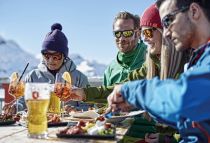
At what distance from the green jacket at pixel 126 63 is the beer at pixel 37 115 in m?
3.21

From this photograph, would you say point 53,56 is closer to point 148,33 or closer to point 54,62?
point 54,62

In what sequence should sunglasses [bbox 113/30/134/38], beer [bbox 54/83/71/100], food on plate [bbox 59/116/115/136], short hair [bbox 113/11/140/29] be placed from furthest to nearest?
1. short hair [bbox 113/11/140/29]
2. sunglasses [bbox 113/30/134/38]
3. beer [bbox 54/83/71/100]
4. food on plate [bbox 59/116/115/136]

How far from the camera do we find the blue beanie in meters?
5.60

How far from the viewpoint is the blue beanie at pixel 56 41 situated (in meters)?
5.60

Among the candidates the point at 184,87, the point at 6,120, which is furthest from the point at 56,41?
the point at 184,87

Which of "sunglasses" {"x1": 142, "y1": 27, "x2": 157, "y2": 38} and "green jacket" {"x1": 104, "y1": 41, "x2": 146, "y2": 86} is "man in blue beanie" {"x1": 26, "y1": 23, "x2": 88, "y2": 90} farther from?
"sunglasses" {"x1": 142, "y1": 27, "x2": 157, "y2": 38}

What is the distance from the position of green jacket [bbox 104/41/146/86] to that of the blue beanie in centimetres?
85

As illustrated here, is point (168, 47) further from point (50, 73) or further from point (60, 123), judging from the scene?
point (50, 73)

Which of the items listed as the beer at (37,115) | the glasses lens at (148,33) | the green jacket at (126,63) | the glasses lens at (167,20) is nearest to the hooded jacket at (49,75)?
the green jacket at (126,63)

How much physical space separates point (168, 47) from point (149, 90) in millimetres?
1877

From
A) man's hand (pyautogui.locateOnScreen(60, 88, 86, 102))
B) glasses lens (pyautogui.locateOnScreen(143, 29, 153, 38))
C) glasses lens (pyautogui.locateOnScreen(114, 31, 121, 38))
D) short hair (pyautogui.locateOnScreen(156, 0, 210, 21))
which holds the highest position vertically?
glasses lens (pyautogui.locateOnScreen(114, 31, 121, 38))

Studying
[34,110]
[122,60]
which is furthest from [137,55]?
[34,110]

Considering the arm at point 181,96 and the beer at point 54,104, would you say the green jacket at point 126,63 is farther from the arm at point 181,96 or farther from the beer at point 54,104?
the arm at point 181,96

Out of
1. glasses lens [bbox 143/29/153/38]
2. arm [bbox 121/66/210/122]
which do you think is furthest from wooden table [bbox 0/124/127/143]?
glasses lens [bbox 143/29/153/38]
